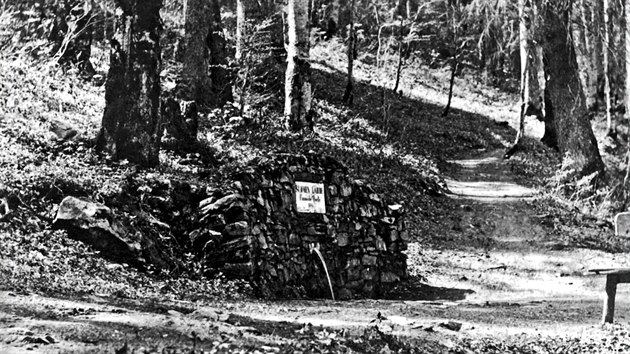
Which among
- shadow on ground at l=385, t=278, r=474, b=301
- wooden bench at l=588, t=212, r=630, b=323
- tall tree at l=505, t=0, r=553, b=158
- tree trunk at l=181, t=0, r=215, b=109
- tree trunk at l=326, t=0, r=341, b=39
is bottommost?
shadow on ground at l=385, t=278, r=474, b=301

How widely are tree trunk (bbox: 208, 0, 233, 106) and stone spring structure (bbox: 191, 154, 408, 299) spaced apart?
19.3ft

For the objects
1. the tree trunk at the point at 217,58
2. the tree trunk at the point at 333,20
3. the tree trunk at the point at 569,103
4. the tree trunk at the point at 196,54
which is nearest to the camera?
the tree trunk at the point at 196,54

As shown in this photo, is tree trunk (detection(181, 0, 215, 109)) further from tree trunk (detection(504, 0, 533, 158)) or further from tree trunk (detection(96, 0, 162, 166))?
tree trunk (detection(504, 0, 533, 158))

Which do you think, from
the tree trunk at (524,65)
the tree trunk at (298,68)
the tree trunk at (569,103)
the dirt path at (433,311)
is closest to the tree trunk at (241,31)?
the tree trunk at (298,68)

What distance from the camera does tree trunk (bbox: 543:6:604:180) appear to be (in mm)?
17641

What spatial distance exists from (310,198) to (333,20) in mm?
27565

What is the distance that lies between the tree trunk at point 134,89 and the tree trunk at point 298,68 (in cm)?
456

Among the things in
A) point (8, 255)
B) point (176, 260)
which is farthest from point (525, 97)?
point (8, 255)

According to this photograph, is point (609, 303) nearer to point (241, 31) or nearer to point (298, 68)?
point (298, 68)

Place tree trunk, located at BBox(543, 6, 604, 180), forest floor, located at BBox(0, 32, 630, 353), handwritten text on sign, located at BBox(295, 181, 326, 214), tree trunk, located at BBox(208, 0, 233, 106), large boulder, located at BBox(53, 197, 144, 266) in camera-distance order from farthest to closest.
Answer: tree trunk, located at BBox(543, 6, 604, 180) < tree trunk, located at BBox(208, 0, 233, 106) < handwritten text on sign, located at BBox(295, 181, 326, 214) < large boulder, located at BBox(53, 197, 144, 266) < forest floor, located at BBox(0, 32, 630, 353)

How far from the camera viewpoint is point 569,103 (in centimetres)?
1767

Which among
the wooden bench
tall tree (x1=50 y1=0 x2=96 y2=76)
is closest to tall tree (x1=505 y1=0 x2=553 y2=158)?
the wooden bench

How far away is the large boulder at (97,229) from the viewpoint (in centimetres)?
814

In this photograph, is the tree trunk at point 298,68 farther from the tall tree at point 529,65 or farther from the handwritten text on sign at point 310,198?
the tall tree at point 529,65
